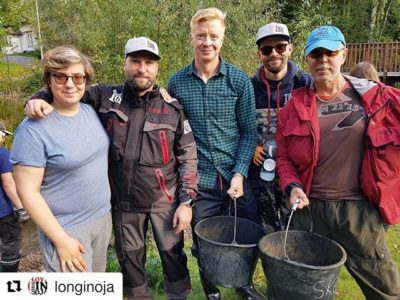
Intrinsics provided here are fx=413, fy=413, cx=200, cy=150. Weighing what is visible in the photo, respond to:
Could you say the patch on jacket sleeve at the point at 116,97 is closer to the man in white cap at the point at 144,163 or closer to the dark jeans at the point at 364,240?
the man in white cap at the point at 144,163

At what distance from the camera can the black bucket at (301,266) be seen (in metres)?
2.56

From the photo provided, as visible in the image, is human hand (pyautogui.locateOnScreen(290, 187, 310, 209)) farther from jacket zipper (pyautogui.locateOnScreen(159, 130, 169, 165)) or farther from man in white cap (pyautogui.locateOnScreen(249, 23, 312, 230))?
jacket zipper (pyautogui.locateOnScreen(159, 130, 169, 165))

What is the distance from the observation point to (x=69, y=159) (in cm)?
259

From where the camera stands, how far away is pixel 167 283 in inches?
137

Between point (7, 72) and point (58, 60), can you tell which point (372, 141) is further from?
point (7, 72)

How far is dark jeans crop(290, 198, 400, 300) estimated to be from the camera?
3021 millimetres

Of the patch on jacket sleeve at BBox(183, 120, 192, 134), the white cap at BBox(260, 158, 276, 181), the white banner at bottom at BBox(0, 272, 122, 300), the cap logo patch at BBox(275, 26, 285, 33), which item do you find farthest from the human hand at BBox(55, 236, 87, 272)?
the cap logo patch at BBox(275, 26, 285, 33)

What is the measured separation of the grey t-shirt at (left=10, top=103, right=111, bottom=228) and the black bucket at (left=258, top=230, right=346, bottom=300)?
4.02ft

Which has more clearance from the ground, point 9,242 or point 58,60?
point 58,60

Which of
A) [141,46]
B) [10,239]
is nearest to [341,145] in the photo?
[141,46]

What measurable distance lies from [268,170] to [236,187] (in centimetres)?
34

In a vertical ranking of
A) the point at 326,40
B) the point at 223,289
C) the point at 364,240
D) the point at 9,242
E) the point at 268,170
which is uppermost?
the point at 326,40

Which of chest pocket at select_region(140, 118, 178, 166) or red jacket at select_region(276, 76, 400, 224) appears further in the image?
chest pocket at select_region(140, 118, 178, 166)

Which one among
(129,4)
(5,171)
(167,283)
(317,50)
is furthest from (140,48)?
(129,4)
